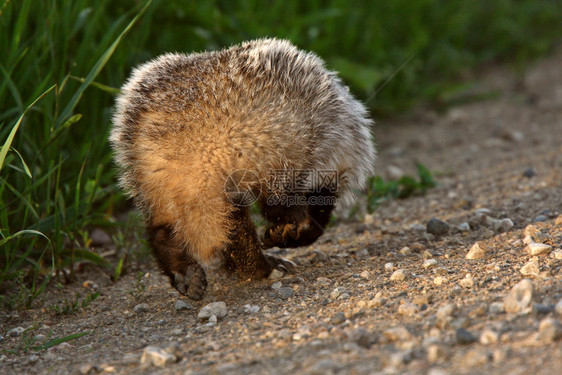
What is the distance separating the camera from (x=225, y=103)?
9.80ft

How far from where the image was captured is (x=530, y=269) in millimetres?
2959

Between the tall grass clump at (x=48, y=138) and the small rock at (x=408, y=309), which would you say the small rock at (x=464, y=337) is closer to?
the small rock at (x=408, y=309)

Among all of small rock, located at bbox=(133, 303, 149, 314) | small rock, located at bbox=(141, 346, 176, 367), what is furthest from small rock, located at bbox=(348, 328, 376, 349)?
small rock, located at bbox=(133, 303, 149, 314)

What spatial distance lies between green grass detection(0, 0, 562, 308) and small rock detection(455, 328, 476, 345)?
1798mm

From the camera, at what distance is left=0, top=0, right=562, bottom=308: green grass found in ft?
12.1

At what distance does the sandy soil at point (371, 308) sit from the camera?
7.77ft

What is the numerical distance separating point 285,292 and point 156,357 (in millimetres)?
830

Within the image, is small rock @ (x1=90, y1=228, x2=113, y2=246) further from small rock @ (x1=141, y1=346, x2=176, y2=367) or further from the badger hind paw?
small rock @ (x1=141, y1=346, x2=176, y2=367)

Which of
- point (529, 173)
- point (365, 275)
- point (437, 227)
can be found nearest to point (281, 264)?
point (365, 275)

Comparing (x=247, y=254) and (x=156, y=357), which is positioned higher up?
(x=247, y=254)

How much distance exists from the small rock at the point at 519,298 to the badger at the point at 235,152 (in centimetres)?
104

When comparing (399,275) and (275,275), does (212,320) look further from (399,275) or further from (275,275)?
(399,275)

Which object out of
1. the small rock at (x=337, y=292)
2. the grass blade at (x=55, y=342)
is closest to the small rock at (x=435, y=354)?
the small rock at (x=337, y=292)

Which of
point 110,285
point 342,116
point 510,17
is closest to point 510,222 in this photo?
point 342,116
